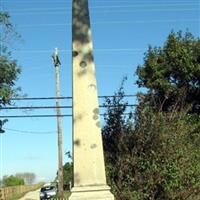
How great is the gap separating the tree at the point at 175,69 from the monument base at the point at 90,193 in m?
19.2

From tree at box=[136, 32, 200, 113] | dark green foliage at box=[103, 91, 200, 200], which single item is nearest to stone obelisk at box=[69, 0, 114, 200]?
dark green foliage at box=[103, 91, 200, 200]

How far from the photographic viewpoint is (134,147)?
35.6 feet

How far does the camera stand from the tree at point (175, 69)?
91.1ft

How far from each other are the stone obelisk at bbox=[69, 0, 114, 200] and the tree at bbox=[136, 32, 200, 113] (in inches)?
733

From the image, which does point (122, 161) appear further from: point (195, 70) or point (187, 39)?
point (187, 39)

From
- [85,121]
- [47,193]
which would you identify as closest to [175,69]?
[85,121]

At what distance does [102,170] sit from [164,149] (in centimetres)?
325

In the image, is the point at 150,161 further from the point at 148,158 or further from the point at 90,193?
the point at 90,193

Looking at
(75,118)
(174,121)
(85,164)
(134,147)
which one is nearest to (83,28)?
(75,118)

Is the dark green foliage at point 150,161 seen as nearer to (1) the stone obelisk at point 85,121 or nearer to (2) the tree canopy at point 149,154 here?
(2) the tree canopy at point 149,154

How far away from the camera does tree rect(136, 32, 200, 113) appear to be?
27.8 metres

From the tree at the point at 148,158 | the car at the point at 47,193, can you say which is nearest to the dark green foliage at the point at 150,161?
the tree at the point at 148,158

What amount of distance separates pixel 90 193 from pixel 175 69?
70.3ft

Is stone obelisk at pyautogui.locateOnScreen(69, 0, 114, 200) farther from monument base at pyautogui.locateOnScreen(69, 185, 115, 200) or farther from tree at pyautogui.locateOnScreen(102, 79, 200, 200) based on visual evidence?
tree at pyautogui.locateOnScreen(102, 79, 200, 200)
